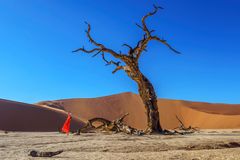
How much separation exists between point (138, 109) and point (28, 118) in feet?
65.5

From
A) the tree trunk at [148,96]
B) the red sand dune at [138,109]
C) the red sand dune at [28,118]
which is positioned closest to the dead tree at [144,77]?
the tree trunk at [148,96]

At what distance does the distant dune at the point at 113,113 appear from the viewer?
2522 cm

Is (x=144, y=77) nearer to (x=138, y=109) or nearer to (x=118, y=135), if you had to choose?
(x=118, y=135)

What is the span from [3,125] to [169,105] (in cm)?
2474

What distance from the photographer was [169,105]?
44.2 m

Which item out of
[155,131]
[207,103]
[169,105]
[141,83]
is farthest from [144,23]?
[207,103]

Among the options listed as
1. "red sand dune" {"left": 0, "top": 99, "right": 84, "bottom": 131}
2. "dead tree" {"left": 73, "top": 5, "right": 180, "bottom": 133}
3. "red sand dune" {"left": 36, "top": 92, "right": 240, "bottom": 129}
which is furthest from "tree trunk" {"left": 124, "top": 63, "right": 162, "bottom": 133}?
"red sand dune" {"left": 36, "top": 92, "right": 240, "bottom": 129}

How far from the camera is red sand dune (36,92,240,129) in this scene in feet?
126

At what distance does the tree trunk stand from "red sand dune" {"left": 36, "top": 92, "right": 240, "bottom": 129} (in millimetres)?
22541

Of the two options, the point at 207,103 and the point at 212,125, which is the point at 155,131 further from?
the point at 207,103

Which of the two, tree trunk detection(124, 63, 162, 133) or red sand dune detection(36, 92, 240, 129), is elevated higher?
red sand dune detection(36, 92, 240, 129)

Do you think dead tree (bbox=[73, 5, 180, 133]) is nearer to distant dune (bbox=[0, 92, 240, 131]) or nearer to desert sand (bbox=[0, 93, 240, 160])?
desert sand (bbox=[0, 93, 240, 160])

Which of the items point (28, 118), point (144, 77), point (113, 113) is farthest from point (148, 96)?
point (113, 113)

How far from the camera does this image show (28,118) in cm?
2541
